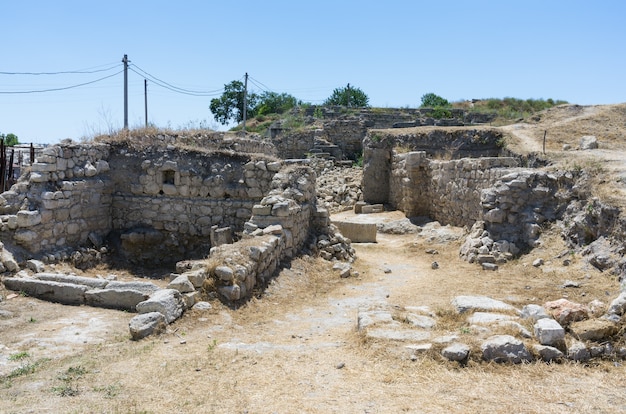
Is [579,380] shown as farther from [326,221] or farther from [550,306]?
[326,221]

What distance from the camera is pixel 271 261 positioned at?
939 cm

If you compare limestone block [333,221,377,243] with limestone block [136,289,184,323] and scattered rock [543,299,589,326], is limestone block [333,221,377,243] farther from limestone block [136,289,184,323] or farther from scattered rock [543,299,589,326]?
scattered rock [543,299,589,326]

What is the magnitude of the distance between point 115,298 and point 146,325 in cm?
156

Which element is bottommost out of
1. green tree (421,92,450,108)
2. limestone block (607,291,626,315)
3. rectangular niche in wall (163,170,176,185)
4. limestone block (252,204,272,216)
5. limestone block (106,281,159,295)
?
limestone block (106,281,159,295)

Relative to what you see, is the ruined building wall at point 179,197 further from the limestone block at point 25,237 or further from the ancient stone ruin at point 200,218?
the limestone block at point 25,237

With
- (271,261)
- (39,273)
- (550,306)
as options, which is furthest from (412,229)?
(39,273)

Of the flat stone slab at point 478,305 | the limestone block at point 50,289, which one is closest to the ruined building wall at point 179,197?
the limestone block at point 50,289

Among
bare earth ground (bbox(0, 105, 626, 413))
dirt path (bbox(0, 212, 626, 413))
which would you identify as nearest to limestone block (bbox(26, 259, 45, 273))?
bare earth ground (bbox(0, 105, 626, 413))

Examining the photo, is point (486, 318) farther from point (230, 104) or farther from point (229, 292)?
point (230, 104)

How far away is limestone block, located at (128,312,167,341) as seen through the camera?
6.54m

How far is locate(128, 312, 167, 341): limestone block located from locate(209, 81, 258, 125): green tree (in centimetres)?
4213

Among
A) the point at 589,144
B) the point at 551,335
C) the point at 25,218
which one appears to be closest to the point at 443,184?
the point at 589,144

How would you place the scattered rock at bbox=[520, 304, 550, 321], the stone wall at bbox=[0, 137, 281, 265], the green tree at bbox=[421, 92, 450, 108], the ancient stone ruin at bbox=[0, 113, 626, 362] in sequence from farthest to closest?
the green tree at bbox=[421, 92, 450, 108], the stone wall at bbox=[0, 137, 281, 265], the ancient stone ruin at bbox=[0, 113, 626, 362], the scattered rock at bbox=[520, 304, 550, 321]

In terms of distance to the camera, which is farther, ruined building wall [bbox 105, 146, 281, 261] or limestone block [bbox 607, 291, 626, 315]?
ruined building wall [bbox 105, 146, 281, 261]
